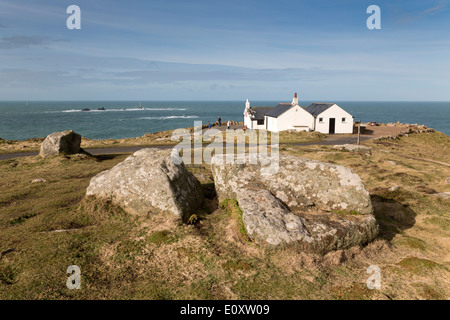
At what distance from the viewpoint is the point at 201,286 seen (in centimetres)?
779

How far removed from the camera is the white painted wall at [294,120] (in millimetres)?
57062

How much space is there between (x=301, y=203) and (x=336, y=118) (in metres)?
52.0

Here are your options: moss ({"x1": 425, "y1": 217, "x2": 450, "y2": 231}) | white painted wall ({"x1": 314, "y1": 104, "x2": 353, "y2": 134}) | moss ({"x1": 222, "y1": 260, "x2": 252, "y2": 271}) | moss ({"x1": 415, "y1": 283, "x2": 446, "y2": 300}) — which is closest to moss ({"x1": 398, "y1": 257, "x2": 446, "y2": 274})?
moss ({"x1": 415, "y1": 283, "x2": 446, "y2": 300})

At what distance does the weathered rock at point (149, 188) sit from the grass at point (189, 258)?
0.43 m

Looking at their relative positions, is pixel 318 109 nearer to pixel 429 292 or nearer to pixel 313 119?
pixel 313 119

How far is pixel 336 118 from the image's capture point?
2290 inches

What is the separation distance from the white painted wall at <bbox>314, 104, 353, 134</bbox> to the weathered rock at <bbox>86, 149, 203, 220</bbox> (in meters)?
50.7

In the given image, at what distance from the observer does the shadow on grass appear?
12.3 meters

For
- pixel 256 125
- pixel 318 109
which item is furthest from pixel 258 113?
pixel 318 109

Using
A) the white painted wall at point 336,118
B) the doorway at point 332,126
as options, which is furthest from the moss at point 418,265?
the doorway at point 332,126

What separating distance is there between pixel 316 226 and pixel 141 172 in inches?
293
